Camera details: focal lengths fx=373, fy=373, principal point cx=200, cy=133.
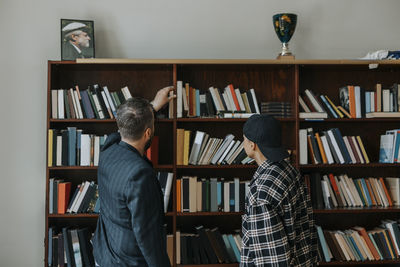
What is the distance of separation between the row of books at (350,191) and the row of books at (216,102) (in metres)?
→ 0.79

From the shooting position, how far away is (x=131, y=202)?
1668 mm

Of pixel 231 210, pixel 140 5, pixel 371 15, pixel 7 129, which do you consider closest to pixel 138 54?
pixel 140 5

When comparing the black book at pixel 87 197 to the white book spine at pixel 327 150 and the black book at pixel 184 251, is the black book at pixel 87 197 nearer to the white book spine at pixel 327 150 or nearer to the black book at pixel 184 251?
the black book at pixel 184 251

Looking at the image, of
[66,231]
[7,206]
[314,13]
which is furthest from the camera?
[314,13]

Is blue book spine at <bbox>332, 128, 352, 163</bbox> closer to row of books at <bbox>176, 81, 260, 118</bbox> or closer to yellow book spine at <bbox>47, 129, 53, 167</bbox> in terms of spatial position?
row of books at <bbox>176, 81, 260, 118</bbox>

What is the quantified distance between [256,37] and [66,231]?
233 cm

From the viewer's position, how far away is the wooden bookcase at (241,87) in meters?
3.10

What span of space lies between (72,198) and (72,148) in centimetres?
40

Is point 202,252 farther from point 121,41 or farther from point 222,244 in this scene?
point 121,41

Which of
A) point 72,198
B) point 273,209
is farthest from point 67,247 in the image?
point 273,209

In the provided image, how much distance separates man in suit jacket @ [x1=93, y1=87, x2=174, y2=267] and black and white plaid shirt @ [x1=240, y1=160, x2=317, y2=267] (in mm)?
417

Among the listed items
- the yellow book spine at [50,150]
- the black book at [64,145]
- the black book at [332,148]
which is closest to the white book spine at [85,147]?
the black book at [64,145]

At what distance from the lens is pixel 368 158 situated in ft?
11.0

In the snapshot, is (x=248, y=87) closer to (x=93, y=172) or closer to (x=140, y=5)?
(x=140, y=5)
